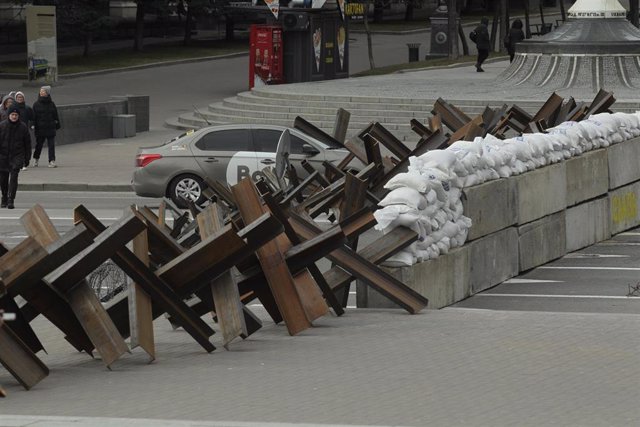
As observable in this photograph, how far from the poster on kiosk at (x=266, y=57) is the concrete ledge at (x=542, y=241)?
25.5m

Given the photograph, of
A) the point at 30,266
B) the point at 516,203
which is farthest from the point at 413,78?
the point at 30,266

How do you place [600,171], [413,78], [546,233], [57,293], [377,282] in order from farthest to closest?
[413,78], [600,171], [546,233], [377,282], [57,293]

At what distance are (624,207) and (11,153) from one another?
1048 cm

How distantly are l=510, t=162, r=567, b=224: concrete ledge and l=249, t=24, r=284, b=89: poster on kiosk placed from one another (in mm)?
25669

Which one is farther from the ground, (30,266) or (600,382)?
(30,266)

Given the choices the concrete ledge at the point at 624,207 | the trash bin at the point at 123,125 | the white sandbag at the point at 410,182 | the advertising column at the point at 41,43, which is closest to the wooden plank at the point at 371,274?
the white sandbag at the point at 410,182

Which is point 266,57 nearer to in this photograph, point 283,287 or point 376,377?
point 283,287

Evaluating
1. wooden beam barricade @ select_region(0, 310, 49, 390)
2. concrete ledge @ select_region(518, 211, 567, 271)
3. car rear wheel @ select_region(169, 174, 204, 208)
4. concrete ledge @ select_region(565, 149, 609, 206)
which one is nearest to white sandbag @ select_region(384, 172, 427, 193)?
concrete ledge @ select_region(518, 211, 567, 271)

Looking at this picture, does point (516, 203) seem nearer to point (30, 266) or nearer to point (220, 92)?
point (30, 266)

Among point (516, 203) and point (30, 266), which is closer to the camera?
point (30, 266)

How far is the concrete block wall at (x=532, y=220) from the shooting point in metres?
13.6

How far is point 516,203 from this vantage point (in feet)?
52.1

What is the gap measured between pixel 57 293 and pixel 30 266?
1.47 feet

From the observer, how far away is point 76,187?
27.5 m
